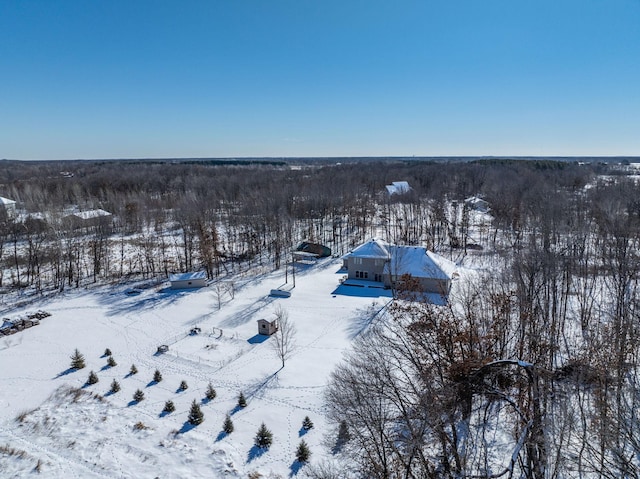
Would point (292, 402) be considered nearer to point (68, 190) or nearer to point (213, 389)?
point (213, 389)

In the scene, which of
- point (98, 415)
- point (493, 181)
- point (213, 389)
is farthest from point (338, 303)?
point (493, 181)

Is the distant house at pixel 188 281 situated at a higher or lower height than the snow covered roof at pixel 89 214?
lower

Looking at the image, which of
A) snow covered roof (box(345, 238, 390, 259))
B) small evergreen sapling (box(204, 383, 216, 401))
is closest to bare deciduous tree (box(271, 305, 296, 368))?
small evergreen sapling (box(204, 383, 216, 401))

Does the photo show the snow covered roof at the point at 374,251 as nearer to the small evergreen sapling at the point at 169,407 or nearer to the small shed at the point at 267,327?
the small shed at the point at 267,327

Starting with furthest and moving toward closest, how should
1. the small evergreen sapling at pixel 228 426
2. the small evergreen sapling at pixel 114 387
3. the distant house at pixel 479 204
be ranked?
the distant house at pixel 479 204, the small evergreen sapling at pixel 114 387, the small evergreen sapling at pixel 228 426

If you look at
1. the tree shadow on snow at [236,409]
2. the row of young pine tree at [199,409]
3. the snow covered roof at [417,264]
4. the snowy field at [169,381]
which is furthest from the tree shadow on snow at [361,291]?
the tree shadow on snow at [236,409]

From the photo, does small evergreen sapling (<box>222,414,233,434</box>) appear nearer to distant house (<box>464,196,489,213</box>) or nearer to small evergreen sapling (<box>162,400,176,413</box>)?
small evergreen sapling (<box>162,400,176,413</box>)
